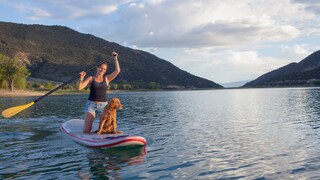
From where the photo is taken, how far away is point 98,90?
16.7 meters

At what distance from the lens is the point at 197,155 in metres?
14.5

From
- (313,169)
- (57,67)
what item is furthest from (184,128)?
(57,67)

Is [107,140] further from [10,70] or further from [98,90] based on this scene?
[10,70]

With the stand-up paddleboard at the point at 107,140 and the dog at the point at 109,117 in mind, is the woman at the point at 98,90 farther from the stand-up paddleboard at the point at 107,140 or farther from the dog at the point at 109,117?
the stand-up paddleboard at the point at 107,140

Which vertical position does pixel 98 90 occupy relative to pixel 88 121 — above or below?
above

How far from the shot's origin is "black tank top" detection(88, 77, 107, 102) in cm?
1650

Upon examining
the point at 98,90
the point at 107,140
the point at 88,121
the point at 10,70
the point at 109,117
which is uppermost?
the point at 10,70

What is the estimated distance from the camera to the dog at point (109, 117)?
16062 mm

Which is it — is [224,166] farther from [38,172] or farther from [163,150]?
[38,172]

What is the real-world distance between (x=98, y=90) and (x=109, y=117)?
1419mm

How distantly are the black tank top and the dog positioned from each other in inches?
33.5

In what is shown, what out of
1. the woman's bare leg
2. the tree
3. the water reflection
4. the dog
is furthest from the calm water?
the tree

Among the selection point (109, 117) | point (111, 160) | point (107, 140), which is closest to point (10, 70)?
point (109, 117)

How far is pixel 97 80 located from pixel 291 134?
37.3 ft
